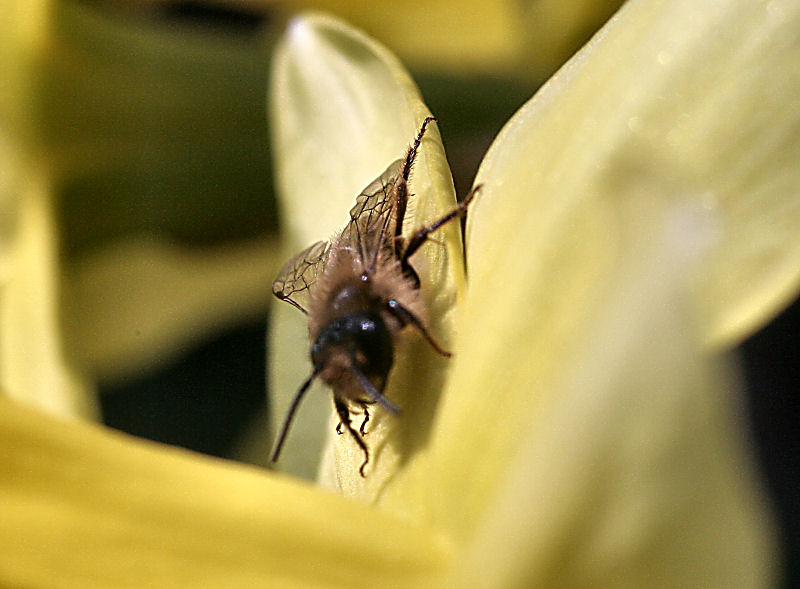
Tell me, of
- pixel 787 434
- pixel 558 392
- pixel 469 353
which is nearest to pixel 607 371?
pixel 558 392

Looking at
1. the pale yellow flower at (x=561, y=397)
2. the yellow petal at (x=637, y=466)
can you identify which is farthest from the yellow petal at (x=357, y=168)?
the yellow petal at (x=637, y=466)

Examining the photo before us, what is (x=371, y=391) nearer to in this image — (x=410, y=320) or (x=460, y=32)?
(x=410, y=320)

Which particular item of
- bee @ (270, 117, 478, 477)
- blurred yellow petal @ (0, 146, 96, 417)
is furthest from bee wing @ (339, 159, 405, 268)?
blurred yellow petal @ (0, 146, 96, 417)

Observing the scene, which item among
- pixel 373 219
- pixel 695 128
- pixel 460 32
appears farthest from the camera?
pixel 460 32

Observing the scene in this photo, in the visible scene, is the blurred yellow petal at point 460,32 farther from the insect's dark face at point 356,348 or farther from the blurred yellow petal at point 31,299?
the insect's dark face at point 356,348

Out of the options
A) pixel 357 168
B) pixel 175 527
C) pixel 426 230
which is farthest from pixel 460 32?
pixel 175 527

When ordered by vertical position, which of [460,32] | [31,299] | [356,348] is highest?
[356,348]

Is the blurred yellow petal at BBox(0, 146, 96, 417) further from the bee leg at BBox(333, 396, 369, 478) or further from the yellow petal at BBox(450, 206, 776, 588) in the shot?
the yellow petal at BBox(450, 206, 776, 588)

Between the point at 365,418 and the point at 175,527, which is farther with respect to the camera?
the point at 365,418
